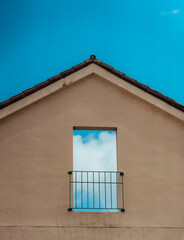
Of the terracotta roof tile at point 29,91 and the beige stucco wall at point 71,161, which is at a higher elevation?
the terracotta roof tile at point 29,91

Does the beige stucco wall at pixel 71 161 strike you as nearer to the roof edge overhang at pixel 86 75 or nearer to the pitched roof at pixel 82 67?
the roof edge overhang at pixel 86 75

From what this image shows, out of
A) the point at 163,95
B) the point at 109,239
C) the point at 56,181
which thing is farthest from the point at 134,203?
the point at 163,95

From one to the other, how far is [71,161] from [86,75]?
9.35 feet

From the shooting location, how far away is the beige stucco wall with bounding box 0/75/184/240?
618 inches

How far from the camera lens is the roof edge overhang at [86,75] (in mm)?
16797

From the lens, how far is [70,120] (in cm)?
1678

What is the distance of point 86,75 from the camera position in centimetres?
1728

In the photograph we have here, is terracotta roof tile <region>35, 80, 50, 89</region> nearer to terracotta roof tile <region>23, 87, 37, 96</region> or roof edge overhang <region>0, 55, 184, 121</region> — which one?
roof edge overhang <region>0, 55, 184, 121</region>

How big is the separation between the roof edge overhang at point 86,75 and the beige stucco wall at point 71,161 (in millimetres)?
195

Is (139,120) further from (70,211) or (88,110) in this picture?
(70,211)

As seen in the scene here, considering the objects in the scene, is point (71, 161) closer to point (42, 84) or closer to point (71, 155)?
point (71, 155)

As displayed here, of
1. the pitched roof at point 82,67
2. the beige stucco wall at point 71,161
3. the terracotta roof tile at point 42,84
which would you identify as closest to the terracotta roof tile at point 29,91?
the pitched roof at point 82,67

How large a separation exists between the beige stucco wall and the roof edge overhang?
0.64 ft

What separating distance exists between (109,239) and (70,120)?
3769mm
